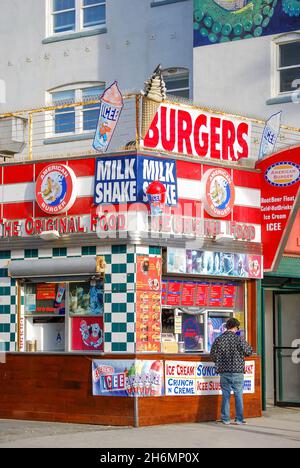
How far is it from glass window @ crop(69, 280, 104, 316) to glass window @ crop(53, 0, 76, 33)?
40.4 ft

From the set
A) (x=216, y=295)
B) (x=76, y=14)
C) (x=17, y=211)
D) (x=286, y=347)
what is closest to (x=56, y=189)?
(x=17, y=211)

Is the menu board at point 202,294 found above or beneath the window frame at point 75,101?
beneath

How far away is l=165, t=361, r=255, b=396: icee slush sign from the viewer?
1644cm

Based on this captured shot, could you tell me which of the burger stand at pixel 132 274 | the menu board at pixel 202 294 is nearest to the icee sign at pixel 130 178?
the burger stand at pixel 132 274

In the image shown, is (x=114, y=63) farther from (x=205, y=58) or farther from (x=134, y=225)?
(x=134, y=225)

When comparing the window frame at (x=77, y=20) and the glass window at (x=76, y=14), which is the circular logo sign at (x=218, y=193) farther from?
the glass window at (x=76, y=14)

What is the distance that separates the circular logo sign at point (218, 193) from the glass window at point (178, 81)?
8.64m

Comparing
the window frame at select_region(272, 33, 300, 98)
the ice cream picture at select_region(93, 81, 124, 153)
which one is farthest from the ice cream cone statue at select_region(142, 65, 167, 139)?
the window frame at select_region(272, 33, 300, 98)

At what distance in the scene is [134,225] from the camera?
16328mm

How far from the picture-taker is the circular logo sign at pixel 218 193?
17.3 m

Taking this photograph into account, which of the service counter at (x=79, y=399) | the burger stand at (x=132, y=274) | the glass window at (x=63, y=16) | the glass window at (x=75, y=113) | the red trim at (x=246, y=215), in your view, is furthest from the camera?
the glass window at (x=63, y=16)

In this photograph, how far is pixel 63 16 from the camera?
91.7 feet

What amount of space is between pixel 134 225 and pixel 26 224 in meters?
2.15

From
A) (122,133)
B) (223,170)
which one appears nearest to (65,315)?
(223,170)
